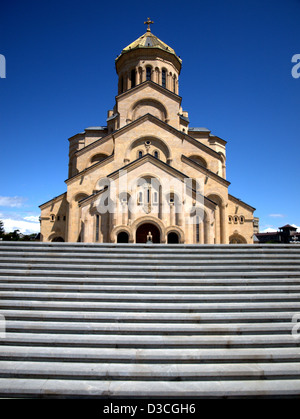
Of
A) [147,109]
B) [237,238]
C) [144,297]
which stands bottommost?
[144,297]

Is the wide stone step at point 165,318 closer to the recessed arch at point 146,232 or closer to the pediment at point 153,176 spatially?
the recessed arch at point 146,232

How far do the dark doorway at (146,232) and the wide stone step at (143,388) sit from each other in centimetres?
1331

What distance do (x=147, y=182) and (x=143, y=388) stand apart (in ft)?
46.3

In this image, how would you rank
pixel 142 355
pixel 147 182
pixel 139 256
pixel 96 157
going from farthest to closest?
pixel 96 157 → pixel 147 182 → pixel 139 256 → pixel 142 355

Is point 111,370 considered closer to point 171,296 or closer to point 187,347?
point 187,347

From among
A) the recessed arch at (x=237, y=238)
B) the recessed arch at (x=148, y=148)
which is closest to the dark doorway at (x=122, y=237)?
the recessed arch at (x=148, y=148)

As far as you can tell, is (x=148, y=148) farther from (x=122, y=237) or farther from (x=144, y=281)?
(x=144, y=281)

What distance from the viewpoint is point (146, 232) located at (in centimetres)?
1822

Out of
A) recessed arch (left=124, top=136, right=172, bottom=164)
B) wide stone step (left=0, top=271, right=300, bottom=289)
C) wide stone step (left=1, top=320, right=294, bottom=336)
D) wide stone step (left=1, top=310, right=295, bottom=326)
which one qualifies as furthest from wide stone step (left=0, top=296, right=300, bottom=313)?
recessed arch (left=124, top=136, right=172, bottom=164)

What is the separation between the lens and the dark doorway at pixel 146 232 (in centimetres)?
1808

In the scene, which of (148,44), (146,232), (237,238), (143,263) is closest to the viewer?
(143,263)

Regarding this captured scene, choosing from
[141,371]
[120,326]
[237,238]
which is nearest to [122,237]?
[237,238]

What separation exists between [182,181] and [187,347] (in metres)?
13.3
